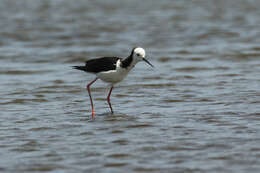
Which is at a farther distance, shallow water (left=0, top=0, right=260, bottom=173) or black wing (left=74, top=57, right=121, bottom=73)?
black wing (left=74, top=57, right=121, bottom=73)

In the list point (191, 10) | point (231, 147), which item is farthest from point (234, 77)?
point (191, 10)

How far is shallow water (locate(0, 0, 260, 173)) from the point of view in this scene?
689cm

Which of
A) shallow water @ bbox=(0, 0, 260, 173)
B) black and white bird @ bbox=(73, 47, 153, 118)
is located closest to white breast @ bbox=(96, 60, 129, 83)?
black and white bird @ bbox=(73, 47, 153, 118)

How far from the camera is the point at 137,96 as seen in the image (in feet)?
35.7

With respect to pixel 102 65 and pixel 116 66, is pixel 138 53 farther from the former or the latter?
pixel 102 65

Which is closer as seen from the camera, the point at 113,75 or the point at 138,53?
the point at 138,53

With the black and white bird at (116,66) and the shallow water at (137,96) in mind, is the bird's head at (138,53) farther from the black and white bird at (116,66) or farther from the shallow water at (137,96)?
the shallow water at (137,96)

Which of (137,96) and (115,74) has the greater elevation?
(115,74)

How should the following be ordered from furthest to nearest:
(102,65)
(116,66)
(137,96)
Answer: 1. (137,96)
2. (102,65)
3. (116,66)

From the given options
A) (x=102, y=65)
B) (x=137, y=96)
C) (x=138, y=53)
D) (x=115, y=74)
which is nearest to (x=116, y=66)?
(x=115, y=74)

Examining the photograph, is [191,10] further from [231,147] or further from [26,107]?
[231,147]

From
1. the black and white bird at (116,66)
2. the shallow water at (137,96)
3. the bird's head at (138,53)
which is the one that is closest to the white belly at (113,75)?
the black and white bird at (116,66)

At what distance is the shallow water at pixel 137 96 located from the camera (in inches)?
271

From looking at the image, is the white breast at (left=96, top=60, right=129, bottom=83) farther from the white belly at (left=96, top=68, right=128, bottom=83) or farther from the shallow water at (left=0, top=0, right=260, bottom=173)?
the shallow water at (left=0, top=0, right=260, bottom=173)
